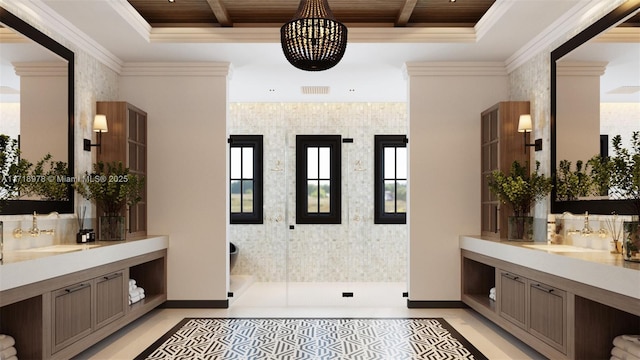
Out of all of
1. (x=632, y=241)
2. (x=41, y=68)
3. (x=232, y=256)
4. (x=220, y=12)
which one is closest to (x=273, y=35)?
(x=220, y=12)

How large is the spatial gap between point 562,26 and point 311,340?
368cm

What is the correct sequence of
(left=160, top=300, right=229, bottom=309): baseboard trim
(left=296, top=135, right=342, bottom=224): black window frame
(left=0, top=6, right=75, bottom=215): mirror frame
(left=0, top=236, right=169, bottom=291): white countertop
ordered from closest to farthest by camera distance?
(left=0, top=236, right=169, bottom=291): white countertop → (left=0, top=6, right=75, bottom=215): mirror frame → (left=160, top=300, right=229, bottom=309): baseboard trim → (left=296, top=135, right=342, bottom=224): black window frame

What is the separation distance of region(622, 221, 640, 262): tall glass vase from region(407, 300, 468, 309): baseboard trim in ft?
10.3

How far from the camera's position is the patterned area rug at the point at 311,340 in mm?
4480

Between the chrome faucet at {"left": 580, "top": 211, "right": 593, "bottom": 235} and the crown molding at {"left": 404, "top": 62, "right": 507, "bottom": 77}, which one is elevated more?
the crown molding at {"left": 404, "top": 62, "right": 507, "bottom": 77}

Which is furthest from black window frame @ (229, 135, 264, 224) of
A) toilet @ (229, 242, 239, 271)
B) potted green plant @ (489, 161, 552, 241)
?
potted green plant @ (489, 161, 552, 241)

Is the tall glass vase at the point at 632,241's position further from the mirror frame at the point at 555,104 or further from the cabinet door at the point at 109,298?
the cabinet door at the point at 109,298

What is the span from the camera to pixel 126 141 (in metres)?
5.82

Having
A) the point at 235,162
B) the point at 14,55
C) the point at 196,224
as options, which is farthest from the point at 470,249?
the point at 14,55

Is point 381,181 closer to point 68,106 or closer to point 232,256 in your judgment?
point 232,256

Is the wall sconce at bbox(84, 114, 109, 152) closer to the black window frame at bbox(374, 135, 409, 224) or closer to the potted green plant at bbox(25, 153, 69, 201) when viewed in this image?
the potted green plant at bbox(25, 153, 69, 201)

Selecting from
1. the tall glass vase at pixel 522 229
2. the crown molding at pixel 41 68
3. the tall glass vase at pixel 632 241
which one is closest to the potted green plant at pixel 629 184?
the tall glass vase at pixel 632 241

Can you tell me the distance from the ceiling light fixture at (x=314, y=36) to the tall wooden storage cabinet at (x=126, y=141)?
277cm

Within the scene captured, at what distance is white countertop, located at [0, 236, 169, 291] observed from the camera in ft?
10.6
